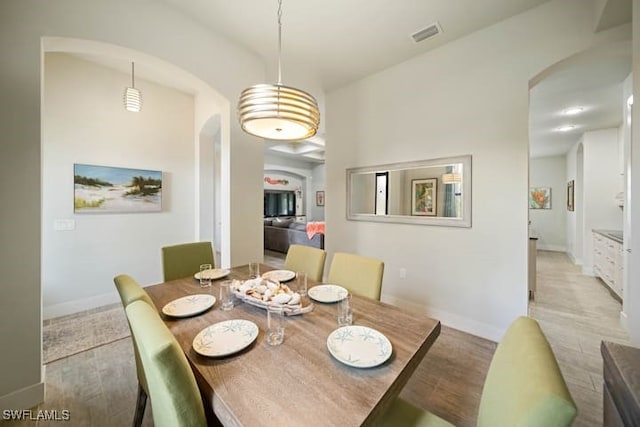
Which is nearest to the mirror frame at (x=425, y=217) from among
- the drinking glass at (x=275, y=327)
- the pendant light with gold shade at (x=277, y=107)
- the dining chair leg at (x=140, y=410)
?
the pendant light with gold shade at (x=277, y=107)

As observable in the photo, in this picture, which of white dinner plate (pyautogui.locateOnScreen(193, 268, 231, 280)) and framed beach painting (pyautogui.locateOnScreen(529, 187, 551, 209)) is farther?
framed beach painting (pyautogui.locateOnScreen(529, 187, 551, 209))

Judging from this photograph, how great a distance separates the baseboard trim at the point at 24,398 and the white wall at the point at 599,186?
7734 mm

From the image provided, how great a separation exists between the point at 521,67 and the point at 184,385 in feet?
11.1

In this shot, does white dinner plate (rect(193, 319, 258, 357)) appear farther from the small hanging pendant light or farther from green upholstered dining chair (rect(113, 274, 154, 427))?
the small hanging pendant light

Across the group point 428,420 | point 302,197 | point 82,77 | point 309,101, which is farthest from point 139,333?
point 302,197

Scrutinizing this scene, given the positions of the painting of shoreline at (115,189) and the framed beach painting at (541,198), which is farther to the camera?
the framed beach painting at (541,198)

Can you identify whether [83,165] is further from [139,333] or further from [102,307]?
[139,333]

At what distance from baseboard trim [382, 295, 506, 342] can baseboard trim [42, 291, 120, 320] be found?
3871mm

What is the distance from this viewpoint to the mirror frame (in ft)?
8.66

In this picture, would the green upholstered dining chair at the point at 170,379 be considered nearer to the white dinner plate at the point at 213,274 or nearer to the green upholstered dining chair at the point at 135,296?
the green upholstered dining chair at the point at 135,296

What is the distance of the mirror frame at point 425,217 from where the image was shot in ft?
8.66

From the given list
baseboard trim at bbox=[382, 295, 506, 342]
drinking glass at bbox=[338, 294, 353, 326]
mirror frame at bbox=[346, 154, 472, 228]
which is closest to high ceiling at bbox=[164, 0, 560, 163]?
mirror frame at bbox=[346, 154, 472, 228]

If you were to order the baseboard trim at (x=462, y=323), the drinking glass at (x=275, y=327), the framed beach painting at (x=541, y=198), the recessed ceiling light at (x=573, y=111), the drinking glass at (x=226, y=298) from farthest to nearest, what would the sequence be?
the framed beach painting at (x=541, y=198) → the recessed ceiling light at (x=573, y=111) → the baseboard trim at (x=462, y=323) → the drinking glass at (x=226, y=298) → the drinking glass at (x=275, y=327)

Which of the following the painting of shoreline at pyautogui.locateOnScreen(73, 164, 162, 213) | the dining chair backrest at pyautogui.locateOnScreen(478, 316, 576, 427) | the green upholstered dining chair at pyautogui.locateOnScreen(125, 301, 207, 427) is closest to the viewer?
the dining chair backrest at pyautogui.locateOnScreen(478, 316, 576, 427)
